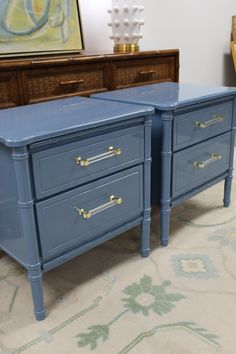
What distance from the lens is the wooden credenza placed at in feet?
4.23

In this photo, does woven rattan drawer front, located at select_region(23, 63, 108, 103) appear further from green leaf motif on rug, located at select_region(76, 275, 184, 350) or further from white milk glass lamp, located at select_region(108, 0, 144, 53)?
green leaf motif on rug, located at select_region(76, 275, 184, 350)

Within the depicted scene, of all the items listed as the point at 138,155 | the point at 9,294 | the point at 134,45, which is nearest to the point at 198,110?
the point at 138,155

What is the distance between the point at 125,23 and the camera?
1.71 m

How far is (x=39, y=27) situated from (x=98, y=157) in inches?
29.1

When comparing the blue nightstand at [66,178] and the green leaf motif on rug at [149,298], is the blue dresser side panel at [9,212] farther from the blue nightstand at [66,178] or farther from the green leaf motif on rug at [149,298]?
the green leaf motif on rug at [149,298]

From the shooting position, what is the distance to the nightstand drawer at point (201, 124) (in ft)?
4.50

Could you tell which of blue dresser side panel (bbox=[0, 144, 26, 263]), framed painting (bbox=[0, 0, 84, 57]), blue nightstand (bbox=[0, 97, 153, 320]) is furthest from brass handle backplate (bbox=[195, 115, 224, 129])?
blue dresser side panel (bbox=[0, 144, 26, 263])

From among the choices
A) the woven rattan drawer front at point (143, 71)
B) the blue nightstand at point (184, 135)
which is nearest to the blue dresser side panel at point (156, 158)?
the blue nightstand at point (184, 135)

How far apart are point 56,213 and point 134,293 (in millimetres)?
400

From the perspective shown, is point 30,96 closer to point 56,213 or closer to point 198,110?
point 56,213

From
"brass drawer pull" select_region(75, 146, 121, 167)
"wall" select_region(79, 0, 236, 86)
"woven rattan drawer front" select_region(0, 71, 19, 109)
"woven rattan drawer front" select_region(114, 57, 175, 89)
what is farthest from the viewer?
"wall" select_region(79, 0, 236, 86)

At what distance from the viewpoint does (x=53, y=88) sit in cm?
141

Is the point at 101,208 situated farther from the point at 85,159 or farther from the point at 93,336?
the point at 93,336

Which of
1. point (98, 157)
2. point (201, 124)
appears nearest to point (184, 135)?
point (201, 124)
